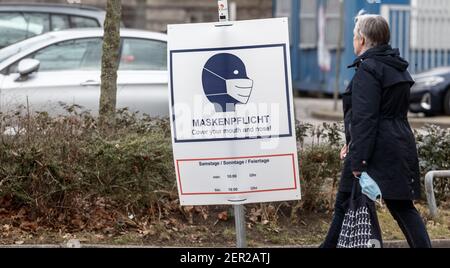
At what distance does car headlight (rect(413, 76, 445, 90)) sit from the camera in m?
18.9

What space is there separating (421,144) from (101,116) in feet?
9.39

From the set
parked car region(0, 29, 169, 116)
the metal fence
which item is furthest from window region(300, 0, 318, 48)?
parked car region(0, 29, 169, 116)

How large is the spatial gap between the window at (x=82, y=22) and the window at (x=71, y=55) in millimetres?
2562

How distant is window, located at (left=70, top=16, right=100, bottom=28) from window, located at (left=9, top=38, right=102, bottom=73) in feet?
8.41

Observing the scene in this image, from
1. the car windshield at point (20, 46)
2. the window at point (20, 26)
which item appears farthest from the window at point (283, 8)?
the car windshield at point (20, 46)

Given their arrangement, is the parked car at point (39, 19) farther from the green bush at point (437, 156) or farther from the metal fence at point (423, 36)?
the metal fence at point (423, 36)

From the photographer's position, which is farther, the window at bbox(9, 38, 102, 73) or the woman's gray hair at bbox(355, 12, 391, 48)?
the window at bbox(9, 38, 102, 73)

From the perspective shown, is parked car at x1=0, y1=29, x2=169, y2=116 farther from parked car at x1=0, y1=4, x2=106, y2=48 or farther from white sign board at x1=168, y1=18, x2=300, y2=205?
white sign board at x1=168, y1=18, x2=300, y2=205

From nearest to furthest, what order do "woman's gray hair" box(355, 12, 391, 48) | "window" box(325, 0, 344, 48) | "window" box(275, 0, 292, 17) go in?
"woman's gray hair" box(355, 12, 391, 48) → "window" box(325, 0, 344, 48) → "window" box(275, 0, 292, 17)

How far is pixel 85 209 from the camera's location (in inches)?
318

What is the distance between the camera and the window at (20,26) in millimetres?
13742

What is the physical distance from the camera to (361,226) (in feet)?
22.2

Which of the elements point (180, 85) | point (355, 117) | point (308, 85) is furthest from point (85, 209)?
point (308, 85)

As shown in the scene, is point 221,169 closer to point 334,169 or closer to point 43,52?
point 334,169
